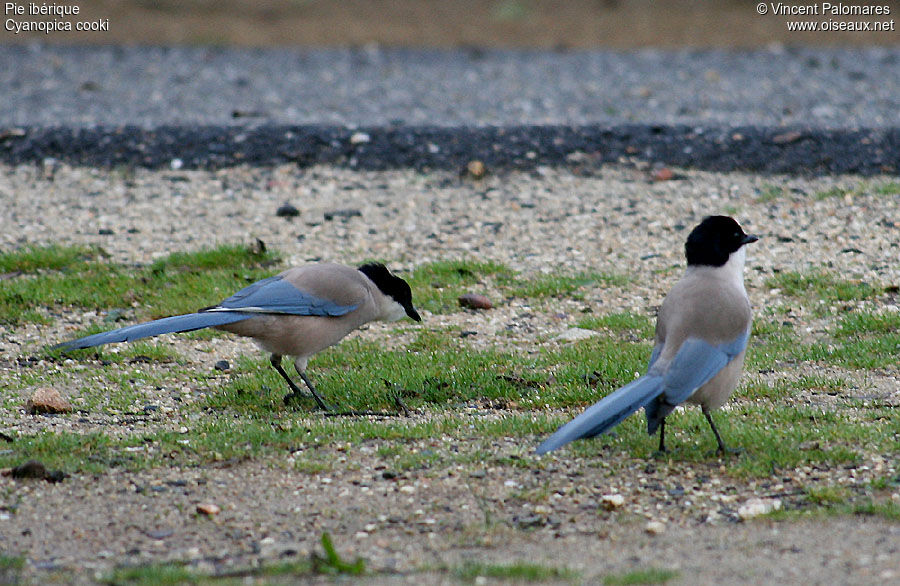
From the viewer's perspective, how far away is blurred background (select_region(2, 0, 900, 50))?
16.4 m

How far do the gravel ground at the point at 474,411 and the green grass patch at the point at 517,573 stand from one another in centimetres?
10

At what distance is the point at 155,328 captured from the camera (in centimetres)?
546

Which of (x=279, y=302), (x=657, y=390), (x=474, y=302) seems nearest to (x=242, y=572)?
(x=657, y=390)

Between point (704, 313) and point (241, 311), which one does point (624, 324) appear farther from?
point (241, 311)

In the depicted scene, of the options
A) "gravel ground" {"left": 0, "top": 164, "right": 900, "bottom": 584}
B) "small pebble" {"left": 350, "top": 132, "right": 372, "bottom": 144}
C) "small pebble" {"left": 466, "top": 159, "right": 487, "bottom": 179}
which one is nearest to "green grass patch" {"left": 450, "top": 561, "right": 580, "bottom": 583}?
"gravel ground" {"left": 0, "top": 164, "right": 900, "bottom": 584}

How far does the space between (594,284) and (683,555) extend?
389cm

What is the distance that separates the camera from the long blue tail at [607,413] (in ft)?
14.5

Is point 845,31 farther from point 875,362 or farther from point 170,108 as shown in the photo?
point 875,362

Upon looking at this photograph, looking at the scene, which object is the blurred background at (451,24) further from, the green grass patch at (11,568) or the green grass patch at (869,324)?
the green grass patch at (11,568)

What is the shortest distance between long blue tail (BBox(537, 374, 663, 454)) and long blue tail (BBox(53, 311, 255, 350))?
1.98 metres

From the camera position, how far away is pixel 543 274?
793 centimetres

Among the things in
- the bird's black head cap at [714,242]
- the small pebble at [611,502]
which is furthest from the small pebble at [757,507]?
the bird's black head cap at [714,242]

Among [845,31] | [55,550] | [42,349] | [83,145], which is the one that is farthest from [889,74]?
[55,550]

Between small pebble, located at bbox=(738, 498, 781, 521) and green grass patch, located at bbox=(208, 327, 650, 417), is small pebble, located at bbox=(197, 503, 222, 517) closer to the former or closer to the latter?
green grass patch, located at bbox=(208, 327, 650, 417)
